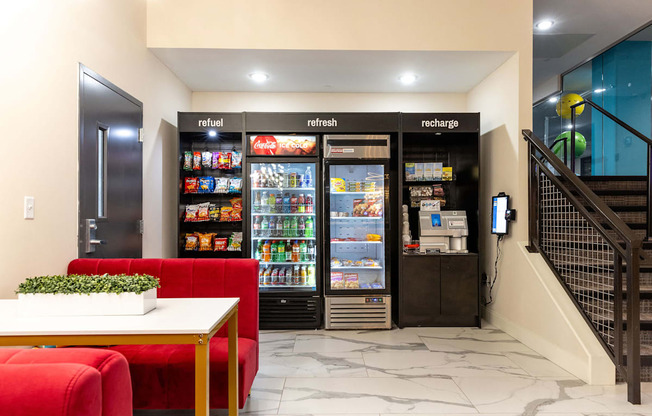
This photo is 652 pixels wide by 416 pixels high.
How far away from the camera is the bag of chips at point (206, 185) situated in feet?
15.3

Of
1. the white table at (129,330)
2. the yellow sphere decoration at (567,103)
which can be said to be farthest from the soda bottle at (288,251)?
the yellow sphere decoration at (567,103)

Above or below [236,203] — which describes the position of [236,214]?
below

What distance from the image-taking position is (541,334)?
3.58 meters

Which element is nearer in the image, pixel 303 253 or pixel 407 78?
pixel 303 253

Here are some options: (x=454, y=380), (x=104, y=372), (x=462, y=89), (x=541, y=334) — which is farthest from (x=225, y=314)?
(x=462, y=89)

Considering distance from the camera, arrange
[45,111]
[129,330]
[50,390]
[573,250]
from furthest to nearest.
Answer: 1. [573,250]
2. [45,111]
3. [129,330]
4. [50,390]

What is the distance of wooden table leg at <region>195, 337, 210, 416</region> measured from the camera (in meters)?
1.64

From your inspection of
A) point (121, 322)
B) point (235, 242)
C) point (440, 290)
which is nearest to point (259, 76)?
point (235, 242)

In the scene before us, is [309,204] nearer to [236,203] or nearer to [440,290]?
[236,203]

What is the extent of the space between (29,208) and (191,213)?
7.43 ft

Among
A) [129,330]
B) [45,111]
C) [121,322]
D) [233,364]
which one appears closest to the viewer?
[129,330]

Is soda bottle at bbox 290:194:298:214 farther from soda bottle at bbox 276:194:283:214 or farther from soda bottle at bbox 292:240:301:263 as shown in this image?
soda bottle at bbox 292:240:301:263

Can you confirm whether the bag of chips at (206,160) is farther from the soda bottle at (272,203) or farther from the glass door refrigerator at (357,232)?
the glass door refrigerator at (357,232)

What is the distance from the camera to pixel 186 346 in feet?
8.09
